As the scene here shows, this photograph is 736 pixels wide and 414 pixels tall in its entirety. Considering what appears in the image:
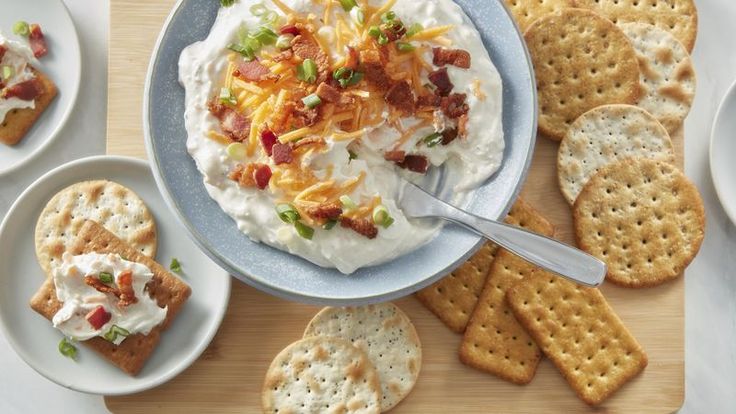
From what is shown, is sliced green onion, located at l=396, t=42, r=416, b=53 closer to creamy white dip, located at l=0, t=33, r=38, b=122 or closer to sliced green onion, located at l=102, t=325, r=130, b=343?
sliced green onion, located at l=102, t=325, r=130, b=343

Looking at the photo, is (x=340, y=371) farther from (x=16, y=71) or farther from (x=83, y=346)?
(x=16, y=71)

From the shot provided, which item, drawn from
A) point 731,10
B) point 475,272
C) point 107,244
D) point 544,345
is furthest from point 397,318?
point 731,10

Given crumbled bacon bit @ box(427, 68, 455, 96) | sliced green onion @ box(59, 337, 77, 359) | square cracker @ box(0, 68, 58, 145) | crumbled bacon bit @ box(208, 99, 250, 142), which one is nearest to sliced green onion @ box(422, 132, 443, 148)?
crumbled bacon bit @ box(427, 68, 455, 96)

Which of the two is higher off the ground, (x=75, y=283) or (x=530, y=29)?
(x=530, y=29)

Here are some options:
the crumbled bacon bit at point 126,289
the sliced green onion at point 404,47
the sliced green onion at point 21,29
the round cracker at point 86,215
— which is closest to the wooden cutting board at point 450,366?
the crumbled bacon bit at point 126,289

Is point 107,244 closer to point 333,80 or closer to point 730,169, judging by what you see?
point 333,80

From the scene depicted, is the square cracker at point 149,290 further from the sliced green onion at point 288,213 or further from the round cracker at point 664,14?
the round cracker at point 664,14
